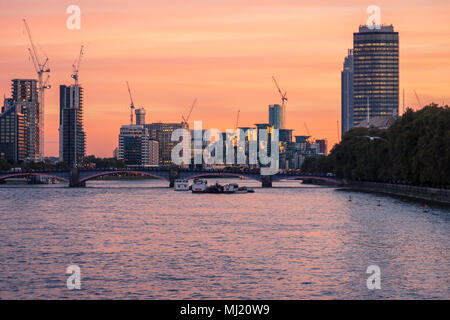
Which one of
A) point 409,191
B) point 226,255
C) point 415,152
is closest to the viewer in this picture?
point 226,255

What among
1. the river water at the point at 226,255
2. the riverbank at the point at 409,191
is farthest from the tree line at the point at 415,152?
the river water at the point at 226,255

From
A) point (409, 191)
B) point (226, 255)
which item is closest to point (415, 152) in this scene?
point (409, 191)

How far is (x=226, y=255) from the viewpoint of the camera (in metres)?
50.2

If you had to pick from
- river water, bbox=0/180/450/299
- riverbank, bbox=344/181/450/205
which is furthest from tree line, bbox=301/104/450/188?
river water, bbox=0/180/450/299

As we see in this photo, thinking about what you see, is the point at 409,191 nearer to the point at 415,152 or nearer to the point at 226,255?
the point at 415,152

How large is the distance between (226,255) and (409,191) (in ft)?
274

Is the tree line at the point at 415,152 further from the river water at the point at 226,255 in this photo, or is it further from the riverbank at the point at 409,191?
the river water at the point at 226,255

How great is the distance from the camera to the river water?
37.1 metres

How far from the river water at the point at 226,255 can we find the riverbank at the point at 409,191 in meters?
18.0

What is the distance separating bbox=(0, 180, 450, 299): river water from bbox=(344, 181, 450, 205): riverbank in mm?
18008

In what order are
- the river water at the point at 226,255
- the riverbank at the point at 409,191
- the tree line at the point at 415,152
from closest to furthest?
1. the river water at the point at 226,255
2. the tree line at the point at 415,152
3. the riverbank at the point at 409,191

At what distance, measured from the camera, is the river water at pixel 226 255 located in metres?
37.1

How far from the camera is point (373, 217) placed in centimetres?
8444
